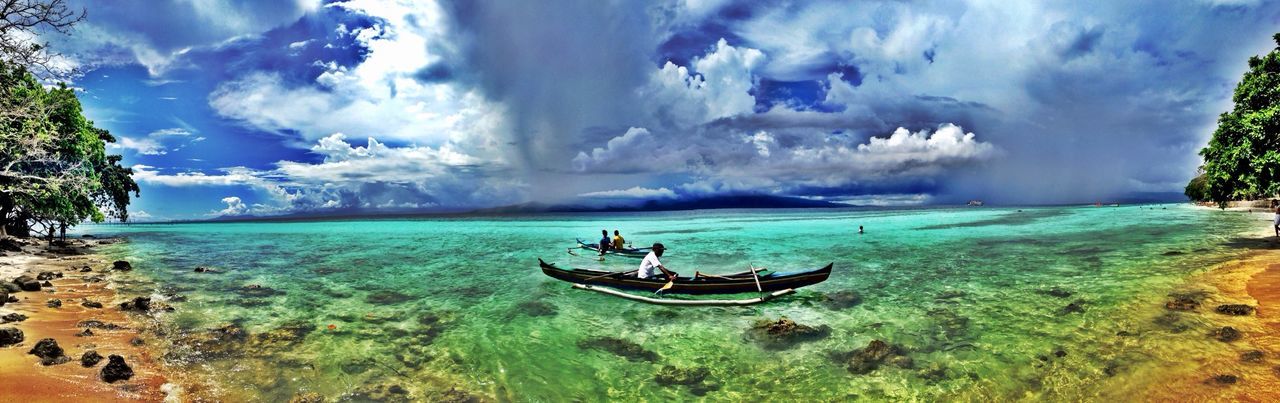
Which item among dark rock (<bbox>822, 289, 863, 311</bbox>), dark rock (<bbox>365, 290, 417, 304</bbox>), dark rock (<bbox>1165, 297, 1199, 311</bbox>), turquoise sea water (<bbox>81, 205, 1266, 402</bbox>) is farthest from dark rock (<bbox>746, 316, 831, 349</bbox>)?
dark rock (<bbox>365, 290, 417, 304</bbox>)

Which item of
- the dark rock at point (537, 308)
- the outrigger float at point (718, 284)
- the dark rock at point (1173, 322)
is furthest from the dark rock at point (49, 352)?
the dark rock at point (1173, 322)

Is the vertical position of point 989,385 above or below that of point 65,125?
below

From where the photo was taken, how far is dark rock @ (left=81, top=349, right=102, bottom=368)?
9.49 metres

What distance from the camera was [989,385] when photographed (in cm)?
966

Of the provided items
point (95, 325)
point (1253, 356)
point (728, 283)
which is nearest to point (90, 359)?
point (95, 325)

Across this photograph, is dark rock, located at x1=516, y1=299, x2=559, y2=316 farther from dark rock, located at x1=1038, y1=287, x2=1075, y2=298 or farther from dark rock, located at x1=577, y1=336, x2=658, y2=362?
dark rock, located at x1=1038, y1=287, x2=1075, y2=298

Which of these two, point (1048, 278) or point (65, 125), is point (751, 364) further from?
point (65, 125)

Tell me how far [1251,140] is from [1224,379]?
18.8m

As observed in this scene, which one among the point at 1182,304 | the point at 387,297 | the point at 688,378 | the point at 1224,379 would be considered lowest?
the point at 688,378

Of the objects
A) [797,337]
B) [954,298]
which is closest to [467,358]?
[797,337]

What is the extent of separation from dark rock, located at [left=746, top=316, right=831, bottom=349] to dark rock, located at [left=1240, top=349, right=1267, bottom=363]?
7541 mm

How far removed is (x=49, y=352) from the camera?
31.1 feet

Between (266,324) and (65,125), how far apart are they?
2483 centimetres

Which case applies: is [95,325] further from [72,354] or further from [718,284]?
[718,284]
